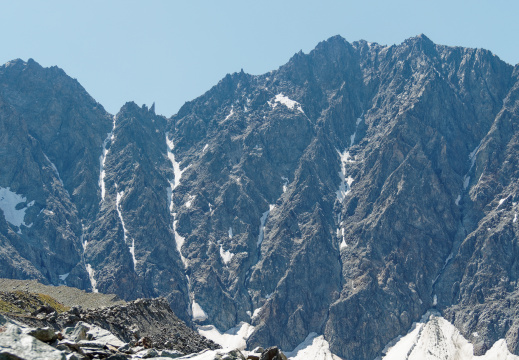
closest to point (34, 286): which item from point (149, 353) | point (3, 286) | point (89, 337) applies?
point (3, 286)

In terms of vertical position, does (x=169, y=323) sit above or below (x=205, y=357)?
above

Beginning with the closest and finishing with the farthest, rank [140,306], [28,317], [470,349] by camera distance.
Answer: [28,317], [140,306], [470,349]

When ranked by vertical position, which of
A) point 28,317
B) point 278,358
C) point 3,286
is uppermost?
point 3,286

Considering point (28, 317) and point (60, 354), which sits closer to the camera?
point (60, 354)

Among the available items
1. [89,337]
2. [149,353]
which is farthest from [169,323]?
[149,353]

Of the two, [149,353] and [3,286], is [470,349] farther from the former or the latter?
[149,353]

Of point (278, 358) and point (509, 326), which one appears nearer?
point (278, 358)

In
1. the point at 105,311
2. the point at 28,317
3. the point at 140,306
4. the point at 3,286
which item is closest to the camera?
the point at 28,317

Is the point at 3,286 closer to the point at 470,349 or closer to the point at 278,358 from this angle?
the point at 278,358

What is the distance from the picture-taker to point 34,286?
10594 centimetres

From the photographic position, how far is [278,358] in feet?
78.1

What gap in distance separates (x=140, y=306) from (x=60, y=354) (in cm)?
4533

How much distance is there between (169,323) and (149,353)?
43846mm

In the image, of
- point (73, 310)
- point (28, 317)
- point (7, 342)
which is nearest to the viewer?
point (7, 342)
